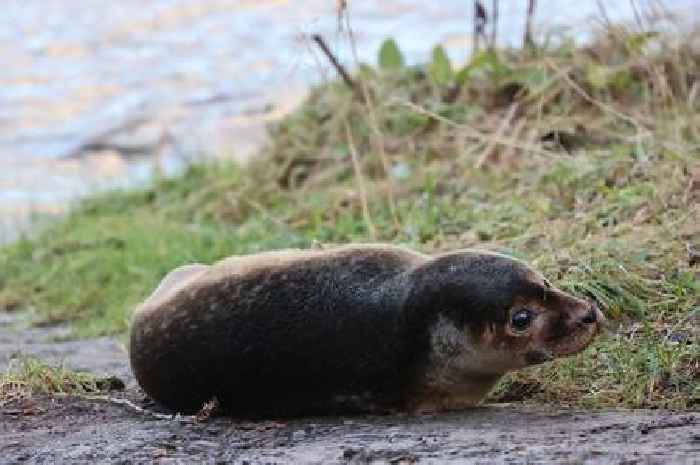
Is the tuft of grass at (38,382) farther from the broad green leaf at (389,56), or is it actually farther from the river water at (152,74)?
the river water at (152,74)

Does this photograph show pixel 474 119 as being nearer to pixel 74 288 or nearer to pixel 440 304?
pixel 74 288

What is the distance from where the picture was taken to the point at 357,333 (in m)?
4.14

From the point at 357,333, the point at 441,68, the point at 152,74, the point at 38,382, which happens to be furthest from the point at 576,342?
the point at 152,74

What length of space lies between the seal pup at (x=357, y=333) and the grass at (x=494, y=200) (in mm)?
327

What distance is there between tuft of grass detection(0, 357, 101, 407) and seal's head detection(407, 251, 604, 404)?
128 cm

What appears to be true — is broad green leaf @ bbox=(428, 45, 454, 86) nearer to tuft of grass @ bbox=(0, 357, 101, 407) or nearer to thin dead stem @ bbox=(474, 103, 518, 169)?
thin dead stem @ bbox=(474, 103, 518, 169)

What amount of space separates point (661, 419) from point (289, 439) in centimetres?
99

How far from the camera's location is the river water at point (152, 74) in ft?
36.0

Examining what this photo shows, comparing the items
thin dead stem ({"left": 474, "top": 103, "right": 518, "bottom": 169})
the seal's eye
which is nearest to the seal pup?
the seal's eye

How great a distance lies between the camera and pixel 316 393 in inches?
165

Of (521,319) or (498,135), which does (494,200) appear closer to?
(498,135)

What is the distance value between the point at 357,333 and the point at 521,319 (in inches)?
18.5

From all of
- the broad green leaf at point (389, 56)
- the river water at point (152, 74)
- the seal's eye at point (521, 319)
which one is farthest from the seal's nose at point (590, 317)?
the river water at point (152, 74)

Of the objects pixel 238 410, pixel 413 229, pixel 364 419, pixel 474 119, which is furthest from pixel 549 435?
pixel 474 119
